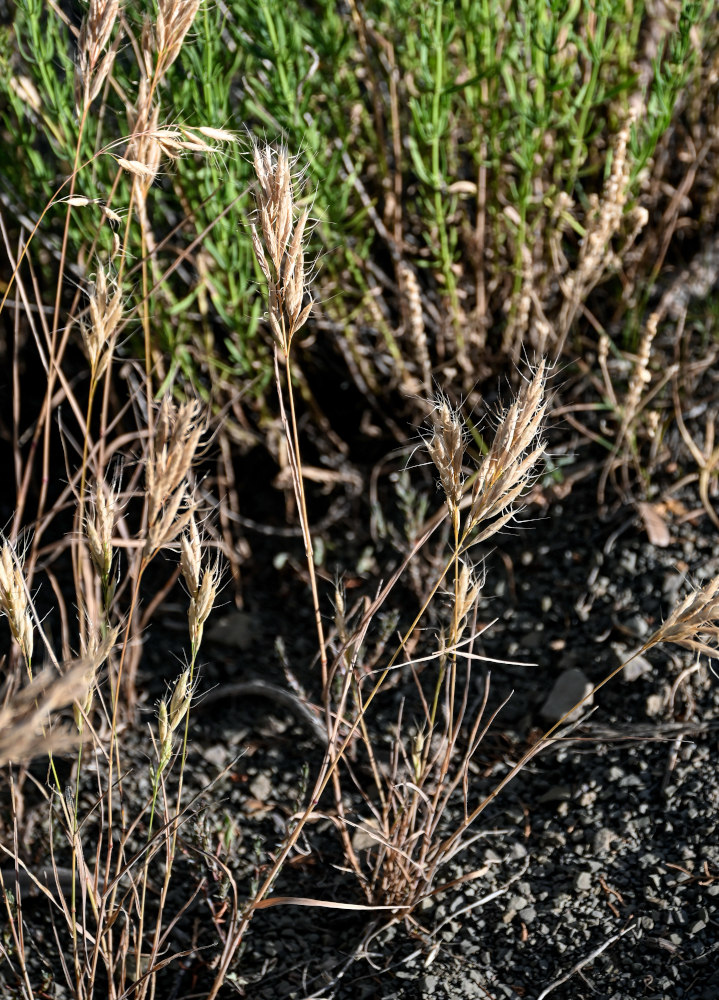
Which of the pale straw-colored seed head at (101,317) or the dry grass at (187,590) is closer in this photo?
the dry grass at (187,590)

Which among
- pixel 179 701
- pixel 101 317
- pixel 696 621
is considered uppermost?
pixel 101 317

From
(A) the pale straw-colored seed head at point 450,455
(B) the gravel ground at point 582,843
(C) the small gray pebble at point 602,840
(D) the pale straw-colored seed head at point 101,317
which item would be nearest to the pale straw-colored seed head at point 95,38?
(D) the pale straw-colored seed head at point 101,317

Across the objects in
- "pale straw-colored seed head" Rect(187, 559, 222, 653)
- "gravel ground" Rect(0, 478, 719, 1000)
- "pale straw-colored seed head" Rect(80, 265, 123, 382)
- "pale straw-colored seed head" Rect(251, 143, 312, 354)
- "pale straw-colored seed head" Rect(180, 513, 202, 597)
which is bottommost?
"gravel ground" Rect(0, 478, 719, 1000)

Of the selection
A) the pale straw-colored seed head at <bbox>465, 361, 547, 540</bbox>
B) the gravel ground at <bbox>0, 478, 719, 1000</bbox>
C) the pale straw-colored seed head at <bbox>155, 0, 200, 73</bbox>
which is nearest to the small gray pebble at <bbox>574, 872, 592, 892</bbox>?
the gravel ground at <bbox>0, 478, 719, 1000</bbox>

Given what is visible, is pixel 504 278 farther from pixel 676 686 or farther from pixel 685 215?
pixel 676 686

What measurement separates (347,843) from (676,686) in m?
0.67

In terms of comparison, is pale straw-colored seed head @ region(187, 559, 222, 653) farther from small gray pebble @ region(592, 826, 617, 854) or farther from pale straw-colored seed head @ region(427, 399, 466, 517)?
small gray pebble @ region(592, 826, 617, 854)

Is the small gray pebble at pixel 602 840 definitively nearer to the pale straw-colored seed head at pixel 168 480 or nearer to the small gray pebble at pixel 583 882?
the small gray pebble at pixel 583 882

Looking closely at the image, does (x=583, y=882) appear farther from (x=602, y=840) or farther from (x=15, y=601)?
(x=15, y=601)

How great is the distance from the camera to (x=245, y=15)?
179 centimetres

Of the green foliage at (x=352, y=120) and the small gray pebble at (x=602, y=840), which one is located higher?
the green foliage at (x=352, y=120)

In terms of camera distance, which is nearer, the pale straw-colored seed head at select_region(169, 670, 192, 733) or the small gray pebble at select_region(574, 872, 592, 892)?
the pale straw-colored seed head at select_region(169, 670, 192, 733)

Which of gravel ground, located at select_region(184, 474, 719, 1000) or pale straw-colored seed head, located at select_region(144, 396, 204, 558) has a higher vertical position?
pale straw-colored seed head, located at select_region(144, 396, 204, 558)

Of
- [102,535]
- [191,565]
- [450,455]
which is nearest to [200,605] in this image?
[191,565]
